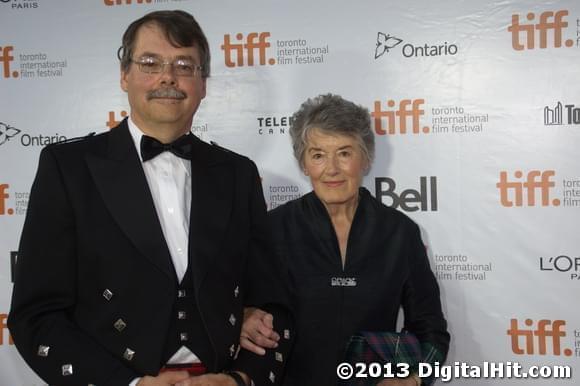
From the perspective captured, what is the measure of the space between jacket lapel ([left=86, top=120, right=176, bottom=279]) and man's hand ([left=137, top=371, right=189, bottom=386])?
242 millimetres

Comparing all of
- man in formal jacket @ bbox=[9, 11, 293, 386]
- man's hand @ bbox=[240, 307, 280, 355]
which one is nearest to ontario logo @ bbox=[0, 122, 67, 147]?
man in formal jacket @ bbox=[9, 11, 293, 386]

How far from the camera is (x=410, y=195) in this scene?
8.58 feet

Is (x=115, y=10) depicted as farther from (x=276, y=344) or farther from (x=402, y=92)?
→ (x=276, y=344)

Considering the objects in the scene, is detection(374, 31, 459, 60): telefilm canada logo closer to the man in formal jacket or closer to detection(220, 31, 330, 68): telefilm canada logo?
detection(220, 31, 330, 68): telefilm canada logo

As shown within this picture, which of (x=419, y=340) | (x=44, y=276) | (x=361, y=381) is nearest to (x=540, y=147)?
(x=419, y=340)

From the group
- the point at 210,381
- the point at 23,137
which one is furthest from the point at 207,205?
the point at 23,137

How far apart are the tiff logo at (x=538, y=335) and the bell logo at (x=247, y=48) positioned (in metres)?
1.63

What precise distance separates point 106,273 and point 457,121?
171 cm

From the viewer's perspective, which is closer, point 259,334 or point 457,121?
point 259,334

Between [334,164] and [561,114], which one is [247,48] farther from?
[561,114]

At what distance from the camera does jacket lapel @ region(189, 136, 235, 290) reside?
5.12ft

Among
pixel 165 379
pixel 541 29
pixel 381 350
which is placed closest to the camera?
pixel 165 379

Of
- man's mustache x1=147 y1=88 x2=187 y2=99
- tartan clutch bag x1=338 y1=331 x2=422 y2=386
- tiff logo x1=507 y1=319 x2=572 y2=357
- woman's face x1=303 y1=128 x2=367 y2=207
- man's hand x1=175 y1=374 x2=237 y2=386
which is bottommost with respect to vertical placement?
tiff logo x1=507 y1=319 x2=572 y2=357

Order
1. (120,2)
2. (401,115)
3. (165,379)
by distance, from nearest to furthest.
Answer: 1. (165,379)
2. (401,115)
3. (120,2)
